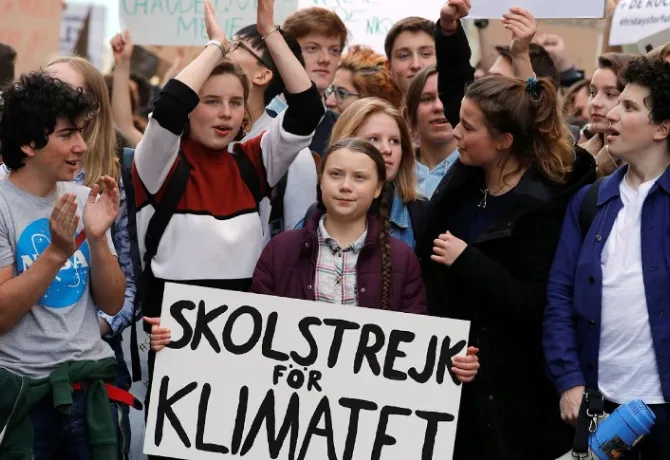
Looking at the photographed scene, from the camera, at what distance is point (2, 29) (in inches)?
302

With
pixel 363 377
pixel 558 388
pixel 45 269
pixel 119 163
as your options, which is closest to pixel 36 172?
pixel 45 269

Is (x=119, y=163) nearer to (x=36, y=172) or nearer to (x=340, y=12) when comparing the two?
(x=36, y=172)

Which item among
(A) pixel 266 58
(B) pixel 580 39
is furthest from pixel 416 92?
(B) pixel 580 39

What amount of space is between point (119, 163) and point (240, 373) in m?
1.13

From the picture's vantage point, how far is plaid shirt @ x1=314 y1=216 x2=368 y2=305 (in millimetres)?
4504

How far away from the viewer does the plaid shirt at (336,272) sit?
450 centimetres

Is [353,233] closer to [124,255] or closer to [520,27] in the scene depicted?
[124,255]

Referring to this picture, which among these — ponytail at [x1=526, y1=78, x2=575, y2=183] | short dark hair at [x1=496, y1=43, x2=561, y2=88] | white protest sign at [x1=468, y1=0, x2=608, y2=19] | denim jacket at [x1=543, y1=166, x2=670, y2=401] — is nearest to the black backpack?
ponytail at [x1=526, y1=78, x2=575, y2=183]

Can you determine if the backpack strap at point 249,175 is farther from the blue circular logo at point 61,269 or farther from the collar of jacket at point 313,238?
the blue circular logo at point 61,269

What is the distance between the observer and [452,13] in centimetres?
504

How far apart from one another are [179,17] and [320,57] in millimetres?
1310

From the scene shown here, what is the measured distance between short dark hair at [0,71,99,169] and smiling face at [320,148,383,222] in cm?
96

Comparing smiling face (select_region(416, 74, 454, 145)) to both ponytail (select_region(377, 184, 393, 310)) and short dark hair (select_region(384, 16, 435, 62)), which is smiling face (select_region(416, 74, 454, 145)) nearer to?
ponytail (select_region(377, 184, 393, 310))

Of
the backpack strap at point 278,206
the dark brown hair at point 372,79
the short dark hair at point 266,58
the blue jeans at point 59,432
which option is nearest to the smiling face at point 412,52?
the dark brown hair at point 372,79
